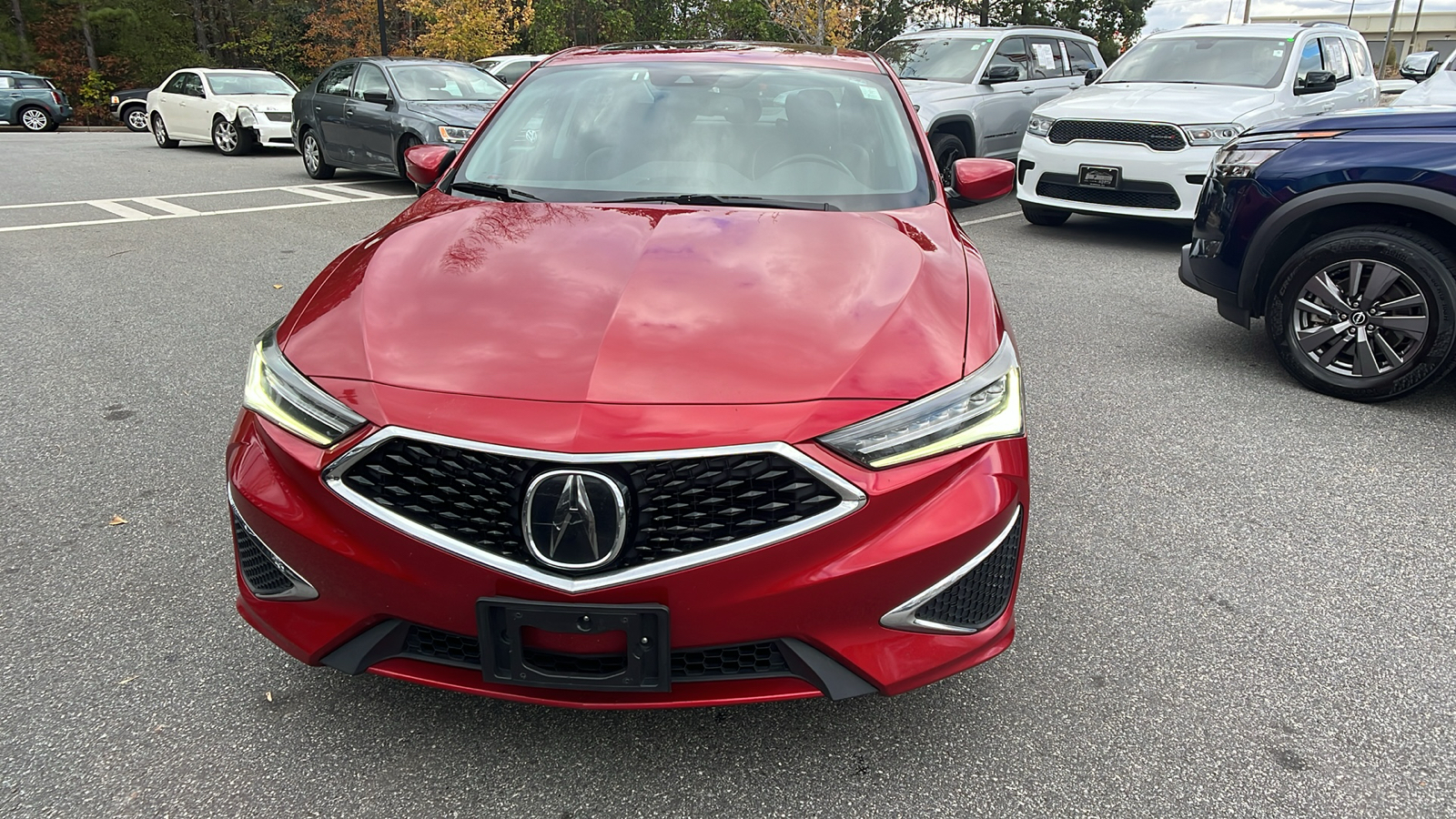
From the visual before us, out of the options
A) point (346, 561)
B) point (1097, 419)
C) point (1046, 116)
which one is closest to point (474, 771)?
point (346, 561)

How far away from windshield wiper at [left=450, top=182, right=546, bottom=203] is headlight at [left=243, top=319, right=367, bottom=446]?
3.27 ft

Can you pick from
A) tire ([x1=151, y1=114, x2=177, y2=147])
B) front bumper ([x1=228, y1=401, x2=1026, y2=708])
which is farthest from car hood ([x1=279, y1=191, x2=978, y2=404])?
tire ([x1=151, y1=114, x2=177, y2=147])

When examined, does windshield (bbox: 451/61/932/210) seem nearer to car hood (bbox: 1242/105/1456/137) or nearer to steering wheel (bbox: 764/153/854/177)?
steering wheel (bbox: 764/153/854/177)

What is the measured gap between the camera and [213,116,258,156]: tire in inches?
593

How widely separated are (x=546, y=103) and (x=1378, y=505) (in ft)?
11.0

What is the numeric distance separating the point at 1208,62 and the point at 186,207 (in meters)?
10.1

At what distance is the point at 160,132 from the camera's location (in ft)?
55.1

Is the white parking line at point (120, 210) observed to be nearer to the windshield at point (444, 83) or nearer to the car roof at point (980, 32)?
the windshield at point (444, 83)

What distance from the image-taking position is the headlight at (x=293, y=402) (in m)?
1.97

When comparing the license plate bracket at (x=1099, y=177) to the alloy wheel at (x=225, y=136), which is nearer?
the license plate bracket at (x=1099, y=177)

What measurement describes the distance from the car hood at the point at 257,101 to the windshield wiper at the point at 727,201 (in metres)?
14.0

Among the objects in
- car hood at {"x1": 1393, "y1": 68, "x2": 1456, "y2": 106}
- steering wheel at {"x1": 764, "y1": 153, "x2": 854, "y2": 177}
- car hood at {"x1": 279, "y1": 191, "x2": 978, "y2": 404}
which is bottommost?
car hood at {"x1": 279, "y1": 191, "x2": 978, "y2": 404}

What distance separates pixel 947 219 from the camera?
3.01 m

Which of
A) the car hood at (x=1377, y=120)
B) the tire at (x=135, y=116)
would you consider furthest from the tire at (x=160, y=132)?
the car hood at (x=1377, y=120)
